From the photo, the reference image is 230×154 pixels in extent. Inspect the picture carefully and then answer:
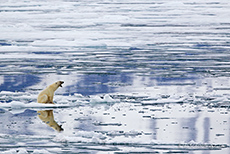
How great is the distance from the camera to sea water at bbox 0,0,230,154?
617cm

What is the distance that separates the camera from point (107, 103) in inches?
326

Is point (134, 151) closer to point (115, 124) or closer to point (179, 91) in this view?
point (115, 124)

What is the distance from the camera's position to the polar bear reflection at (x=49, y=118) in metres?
6.82

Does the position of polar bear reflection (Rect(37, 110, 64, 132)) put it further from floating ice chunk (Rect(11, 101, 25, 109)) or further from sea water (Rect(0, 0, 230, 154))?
floating ice chunk (Rect(11, 101, 25, 109))

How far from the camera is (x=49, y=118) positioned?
729cm

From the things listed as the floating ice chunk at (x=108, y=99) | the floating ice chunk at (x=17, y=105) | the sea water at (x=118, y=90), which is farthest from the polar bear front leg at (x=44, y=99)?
the floating ice chunk at (x=108, y=99)

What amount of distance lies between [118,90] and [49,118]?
2243mm

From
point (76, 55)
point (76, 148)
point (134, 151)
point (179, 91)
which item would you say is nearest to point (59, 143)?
point (76, 148)

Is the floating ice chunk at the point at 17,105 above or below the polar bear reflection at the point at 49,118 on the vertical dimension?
above

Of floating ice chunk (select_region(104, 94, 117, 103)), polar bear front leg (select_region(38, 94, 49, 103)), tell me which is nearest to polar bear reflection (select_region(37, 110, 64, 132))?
polar bear front leg (select_region(38, 94, 49, 103))

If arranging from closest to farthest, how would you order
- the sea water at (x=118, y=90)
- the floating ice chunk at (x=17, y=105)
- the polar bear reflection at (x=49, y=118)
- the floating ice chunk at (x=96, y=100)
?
1. the sea water at (x=118, y=90)
2. the polar bear reflection at (x=49, y=118)
3. the floating ice chunk at (x=17, y=105)
4. the floating ice chunk at (x=96, y=100)

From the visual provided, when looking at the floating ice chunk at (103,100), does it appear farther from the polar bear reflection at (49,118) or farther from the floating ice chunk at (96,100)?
the polar bear reflection at (49,118)

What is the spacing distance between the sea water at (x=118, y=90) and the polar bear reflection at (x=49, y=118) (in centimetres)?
4

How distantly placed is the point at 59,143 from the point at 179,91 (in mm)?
3496
